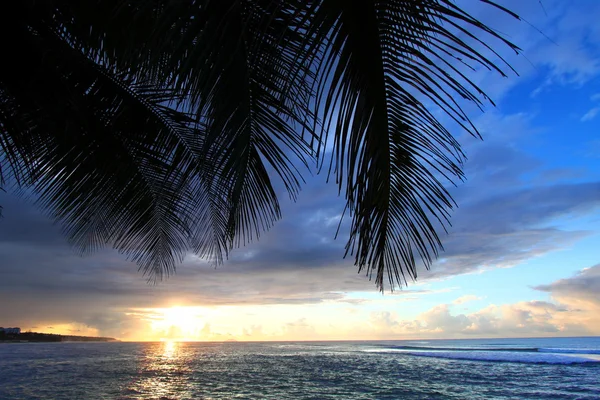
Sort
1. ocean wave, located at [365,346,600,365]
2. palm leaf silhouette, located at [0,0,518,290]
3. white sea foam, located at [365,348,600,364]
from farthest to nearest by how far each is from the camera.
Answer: white sea foam, located at [365,348,600,364], ocean wave, located at [365,346,600,365], palm leaf silhouette, located at [0,0,518,290]

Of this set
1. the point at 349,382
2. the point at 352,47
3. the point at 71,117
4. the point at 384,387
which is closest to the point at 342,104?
the point at 352,47

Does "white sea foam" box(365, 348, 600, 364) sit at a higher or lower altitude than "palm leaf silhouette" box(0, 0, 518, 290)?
lower

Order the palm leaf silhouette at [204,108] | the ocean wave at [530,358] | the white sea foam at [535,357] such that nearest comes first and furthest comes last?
the palm leaf silhouette at [204,108] < the ocean wave at [530,358] < the white sea foam at [535,357]

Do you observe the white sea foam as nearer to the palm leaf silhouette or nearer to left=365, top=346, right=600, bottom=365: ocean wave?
left=365, top=346, right=600, bottom=365: ocean wave

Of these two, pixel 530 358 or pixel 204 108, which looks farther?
pixel 530 358

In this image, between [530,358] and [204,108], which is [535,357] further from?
[204,108]

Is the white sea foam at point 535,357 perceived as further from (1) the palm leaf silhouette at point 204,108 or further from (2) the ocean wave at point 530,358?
(1) the palm leaf silhouette at point 204,108

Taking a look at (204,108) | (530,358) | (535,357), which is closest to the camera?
(204,108)

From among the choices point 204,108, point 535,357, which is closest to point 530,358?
point 535,357

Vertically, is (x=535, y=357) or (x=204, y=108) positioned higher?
(x=204, y=108)

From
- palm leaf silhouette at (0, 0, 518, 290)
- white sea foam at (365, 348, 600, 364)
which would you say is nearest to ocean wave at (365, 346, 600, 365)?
white sea foam at (365, 348, 600, 364)

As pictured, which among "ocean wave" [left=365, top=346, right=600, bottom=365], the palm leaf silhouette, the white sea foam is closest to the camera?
the palm leaf silhouette

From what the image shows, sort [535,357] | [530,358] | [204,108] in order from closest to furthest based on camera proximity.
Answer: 1. [204,108]
2. [530,358]
3. [535,357]

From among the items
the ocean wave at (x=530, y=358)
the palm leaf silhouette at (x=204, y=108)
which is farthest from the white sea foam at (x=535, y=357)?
the palm leaf silhouette at (x=204, y=108)
